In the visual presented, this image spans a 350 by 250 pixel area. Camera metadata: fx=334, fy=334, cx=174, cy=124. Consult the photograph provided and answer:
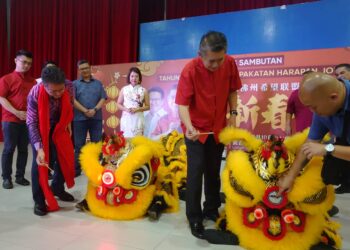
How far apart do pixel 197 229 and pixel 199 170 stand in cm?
35

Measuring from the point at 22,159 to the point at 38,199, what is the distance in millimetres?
1042

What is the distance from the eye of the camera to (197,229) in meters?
1.97

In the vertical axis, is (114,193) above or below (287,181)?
below

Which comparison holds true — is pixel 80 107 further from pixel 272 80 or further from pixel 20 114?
pixel 272 80

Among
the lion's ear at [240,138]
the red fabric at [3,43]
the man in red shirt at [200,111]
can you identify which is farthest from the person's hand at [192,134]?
the red fabric at [3,43]

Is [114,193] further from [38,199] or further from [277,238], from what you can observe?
[277,238]

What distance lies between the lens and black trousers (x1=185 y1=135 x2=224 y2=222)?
1.96 m

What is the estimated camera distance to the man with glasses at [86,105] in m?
3.40

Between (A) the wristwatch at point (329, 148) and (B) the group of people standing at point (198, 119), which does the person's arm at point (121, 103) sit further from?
(A) the wristwatch at point (329, 148)

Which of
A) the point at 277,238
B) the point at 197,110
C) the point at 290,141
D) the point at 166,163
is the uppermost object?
the point at 197,110

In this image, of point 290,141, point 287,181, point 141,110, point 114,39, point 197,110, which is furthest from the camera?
point 114,39

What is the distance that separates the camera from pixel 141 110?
11.5 feet

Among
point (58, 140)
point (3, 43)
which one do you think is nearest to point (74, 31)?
point (3, 43)

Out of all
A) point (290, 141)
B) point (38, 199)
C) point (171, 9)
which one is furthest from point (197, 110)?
point (171, 9)
